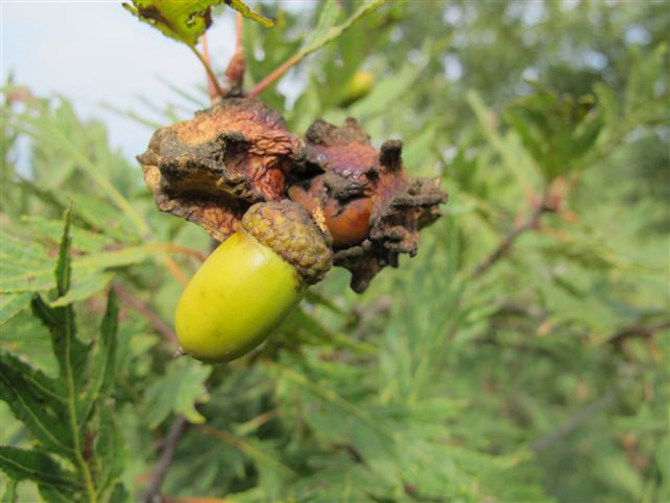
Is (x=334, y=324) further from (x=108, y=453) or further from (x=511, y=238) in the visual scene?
(x=108, y=453)

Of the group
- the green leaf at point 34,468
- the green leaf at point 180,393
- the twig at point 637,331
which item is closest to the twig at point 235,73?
the green leaf at point 180,393

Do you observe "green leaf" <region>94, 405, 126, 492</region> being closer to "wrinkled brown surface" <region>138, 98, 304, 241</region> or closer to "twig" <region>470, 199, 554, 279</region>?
"wrinkled brown surface" <region>138, 98, 304, 241</region>

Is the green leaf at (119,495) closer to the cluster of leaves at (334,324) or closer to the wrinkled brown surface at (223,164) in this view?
the cluster of leaves at (334,324)

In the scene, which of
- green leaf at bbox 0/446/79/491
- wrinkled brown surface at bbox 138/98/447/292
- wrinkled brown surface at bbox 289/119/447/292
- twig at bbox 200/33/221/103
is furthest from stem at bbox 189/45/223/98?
green leaf at bbox 0/446/79/491

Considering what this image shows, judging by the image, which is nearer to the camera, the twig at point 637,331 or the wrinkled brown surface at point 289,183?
the wrinkled brown surface at point 289,183

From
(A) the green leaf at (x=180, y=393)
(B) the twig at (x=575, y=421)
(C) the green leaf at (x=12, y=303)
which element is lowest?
(B) the twig at (x=575, y=421)

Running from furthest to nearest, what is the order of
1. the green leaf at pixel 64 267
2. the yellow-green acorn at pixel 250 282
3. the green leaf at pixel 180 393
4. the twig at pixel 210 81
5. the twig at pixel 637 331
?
the twig at pixel 637 331, the green leaf at pixel 180 393, the twig at pixel 210 81, the green leaf at pixel 64 267, the yellow-green acorn at pixel 250 282

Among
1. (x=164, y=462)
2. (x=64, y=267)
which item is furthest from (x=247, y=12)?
(x=164, y=462)
